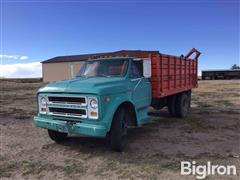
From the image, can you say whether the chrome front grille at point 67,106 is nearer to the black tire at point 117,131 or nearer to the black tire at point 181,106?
the black tire at point 117,131

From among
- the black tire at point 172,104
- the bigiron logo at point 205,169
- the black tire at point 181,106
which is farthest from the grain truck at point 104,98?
the black tire at point 181,106

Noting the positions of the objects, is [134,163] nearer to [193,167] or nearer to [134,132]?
[193,167]

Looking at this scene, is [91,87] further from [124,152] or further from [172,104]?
[172,104]

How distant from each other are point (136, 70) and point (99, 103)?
2.13 m

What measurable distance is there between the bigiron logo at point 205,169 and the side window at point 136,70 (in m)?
2.63

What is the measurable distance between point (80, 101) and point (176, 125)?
171 inches

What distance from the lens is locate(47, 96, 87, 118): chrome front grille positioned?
572cm

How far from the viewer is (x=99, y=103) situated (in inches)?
217

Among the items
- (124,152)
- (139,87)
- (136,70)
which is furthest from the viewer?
(136,70)

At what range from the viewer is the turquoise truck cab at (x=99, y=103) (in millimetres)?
5586

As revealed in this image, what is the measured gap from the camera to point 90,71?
7.32 meters

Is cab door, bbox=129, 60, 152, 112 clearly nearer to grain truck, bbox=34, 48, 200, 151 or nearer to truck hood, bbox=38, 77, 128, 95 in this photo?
grain truck, bbox=34, 48, 200, 151

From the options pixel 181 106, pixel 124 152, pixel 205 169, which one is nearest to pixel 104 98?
pixel 124 152

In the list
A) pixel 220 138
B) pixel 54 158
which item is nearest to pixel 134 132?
pixel 220 138
